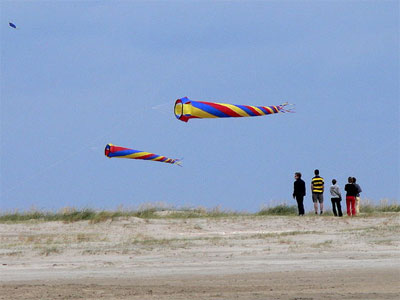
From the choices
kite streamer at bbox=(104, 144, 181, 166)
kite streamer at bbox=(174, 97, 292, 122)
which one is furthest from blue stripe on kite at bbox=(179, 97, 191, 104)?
kite streamer at bbox=(104, 144, 181, 166)

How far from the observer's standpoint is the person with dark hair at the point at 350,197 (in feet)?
78.0

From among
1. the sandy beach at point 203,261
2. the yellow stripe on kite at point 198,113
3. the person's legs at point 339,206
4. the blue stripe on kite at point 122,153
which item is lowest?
the sandy beach at point 203,261

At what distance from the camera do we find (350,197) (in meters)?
23.9

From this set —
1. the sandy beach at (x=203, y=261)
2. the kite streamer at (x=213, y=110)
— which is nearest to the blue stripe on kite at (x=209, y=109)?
the kite streamer at (x=213, y=110)

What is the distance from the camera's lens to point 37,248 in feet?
55.7

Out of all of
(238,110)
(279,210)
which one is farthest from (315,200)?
(238,110)

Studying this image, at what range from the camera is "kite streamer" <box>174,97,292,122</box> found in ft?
49.8

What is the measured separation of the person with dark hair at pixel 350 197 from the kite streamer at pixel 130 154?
5.00 meters

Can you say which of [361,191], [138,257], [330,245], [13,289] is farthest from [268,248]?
[361,191]

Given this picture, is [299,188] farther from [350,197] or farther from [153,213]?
[153,213]

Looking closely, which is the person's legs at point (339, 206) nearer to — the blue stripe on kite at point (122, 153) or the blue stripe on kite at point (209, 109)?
the blue stripe on kite at point (122, 153)

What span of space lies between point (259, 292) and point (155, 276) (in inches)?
87.0

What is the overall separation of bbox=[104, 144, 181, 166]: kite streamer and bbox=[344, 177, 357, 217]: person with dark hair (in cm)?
500

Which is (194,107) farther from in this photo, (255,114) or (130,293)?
(130,293)
